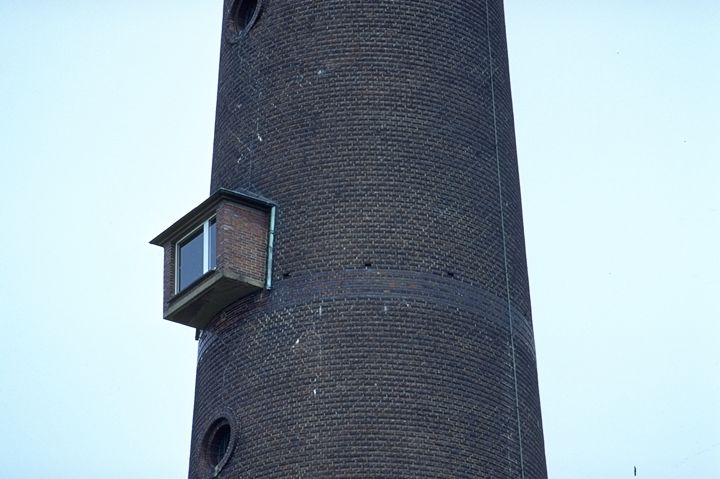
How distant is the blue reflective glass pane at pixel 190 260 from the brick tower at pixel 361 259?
43 mm

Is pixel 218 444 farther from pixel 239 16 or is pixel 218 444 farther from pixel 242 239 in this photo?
pixel 239 16

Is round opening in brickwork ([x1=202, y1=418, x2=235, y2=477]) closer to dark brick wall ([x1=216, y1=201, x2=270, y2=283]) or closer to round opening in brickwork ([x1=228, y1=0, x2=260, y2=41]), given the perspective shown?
dark brick wall ([x1=216, y1=201, x2=270, y2=283])

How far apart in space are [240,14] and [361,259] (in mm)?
7481

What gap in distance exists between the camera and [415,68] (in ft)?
130

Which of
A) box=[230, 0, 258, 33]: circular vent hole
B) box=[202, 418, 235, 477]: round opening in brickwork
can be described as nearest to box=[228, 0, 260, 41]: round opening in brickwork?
box=[230, 0, 258, 33]: circular vent hole

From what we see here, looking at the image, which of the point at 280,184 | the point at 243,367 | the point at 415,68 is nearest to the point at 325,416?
the point at 243,367

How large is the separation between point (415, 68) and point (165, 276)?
6.40 m

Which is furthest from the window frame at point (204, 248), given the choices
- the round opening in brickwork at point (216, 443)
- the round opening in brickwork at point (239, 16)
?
the round opening in brickwork at point (239, 16)

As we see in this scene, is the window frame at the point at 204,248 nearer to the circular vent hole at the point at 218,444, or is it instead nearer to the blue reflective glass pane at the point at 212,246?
the blue reflective glass pane at the point at 212,246

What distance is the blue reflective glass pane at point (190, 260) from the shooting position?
38.8 meters

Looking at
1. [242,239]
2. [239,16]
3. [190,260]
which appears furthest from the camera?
[239,16]

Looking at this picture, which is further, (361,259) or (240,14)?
(240,14)

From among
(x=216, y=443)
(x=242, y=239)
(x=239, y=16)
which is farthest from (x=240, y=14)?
(x=216, y=443)

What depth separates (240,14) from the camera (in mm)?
42375
